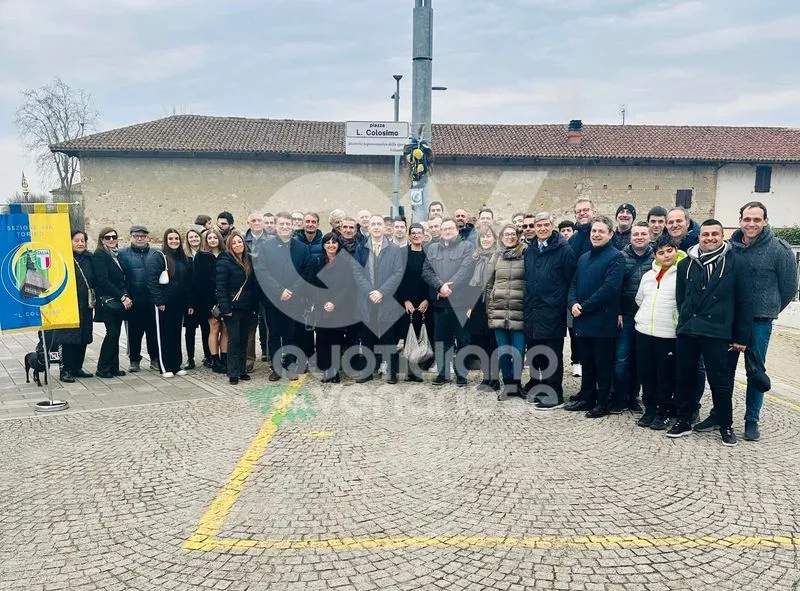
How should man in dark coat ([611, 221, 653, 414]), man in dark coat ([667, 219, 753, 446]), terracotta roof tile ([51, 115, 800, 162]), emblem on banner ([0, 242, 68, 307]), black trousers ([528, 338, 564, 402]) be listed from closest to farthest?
man in dark coat ([667, 219, 753, 446]), man in dark coat ([611, 221, 653, 414]), emblem on banner ([0, 242, 68, 307]), black trousers ([528, 338, 564, 402]), terracotta roof tile ([51, 115, 800, 162])

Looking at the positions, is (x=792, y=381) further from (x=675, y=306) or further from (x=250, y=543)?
(x=250, y=543)

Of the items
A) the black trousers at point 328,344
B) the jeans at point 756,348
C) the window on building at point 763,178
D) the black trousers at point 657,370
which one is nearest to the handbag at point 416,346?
the black trousers at point 328,344

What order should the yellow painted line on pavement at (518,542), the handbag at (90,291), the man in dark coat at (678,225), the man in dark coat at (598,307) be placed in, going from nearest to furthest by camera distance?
the yellow painted line on pavement at (518,542)
the man in dark coat at (678,225)
the man in dark coat at (598,307)
the handbag at (90,291)

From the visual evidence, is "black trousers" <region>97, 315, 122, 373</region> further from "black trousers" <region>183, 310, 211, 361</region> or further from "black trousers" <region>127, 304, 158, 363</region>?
"black trousers" <region>183, 310, 211, 361</region>

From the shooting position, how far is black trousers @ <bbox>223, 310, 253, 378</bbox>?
25.6 ft

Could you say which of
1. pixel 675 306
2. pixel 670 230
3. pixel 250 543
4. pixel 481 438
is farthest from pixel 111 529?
pixel 670 230

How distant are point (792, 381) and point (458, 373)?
16.1 feet

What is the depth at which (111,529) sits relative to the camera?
3.86 meters

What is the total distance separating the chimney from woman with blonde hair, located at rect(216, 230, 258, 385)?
91.2 feet

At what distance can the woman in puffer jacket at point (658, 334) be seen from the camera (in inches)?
230

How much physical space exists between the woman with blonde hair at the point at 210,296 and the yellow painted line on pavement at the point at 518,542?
490cm

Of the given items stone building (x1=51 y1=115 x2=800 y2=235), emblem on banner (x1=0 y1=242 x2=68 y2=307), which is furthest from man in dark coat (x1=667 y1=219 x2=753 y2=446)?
stone building (x1=51 y1=115 x2=800 y2=235)

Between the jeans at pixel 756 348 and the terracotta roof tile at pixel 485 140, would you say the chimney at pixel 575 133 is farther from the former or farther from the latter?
the jeans at pixel 756 348

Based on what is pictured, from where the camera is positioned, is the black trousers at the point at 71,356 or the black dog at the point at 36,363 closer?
the black dog at the point at 36,363
